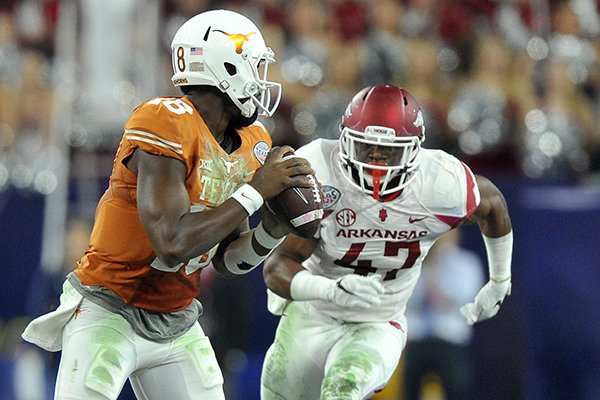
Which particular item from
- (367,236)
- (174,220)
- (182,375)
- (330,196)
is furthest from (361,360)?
(174,220)

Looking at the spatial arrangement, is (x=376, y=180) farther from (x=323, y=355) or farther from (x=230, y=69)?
(x=230, y=69)

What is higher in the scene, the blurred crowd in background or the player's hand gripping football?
the player's hand gripping football

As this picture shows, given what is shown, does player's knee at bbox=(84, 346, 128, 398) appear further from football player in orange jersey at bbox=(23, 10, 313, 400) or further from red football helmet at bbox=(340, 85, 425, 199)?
red football helmet at bbox=(340, 85, 425, 199)

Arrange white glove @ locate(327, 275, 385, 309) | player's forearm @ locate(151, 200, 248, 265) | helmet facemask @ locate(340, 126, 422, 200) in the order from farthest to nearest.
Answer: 1. helmet facemask @ locate(340, 126, 422, 200)
2. white glove @ locate(327, 275, 385, 309)
3. player's forearm @ locate(151, 200, 248, 265)

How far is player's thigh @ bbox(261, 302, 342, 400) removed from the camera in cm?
456

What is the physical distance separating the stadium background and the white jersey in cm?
231

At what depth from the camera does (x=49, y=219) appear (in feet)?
23.4

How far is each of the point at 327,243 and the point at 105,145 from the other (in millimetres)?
3301

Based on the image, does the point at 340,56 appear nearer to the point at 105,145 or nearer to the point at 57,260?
the point at 105,145

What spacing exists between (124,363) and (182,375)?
26cm

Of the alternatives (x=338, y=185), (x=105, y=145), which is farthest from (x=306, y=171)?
(x=105, y=145)

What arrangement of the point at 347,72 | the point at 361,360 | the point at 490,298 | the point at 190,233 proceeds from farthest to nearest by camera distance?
the point at 347,72 < the point at 490,298 < the point at 361,360 < the point at 190,233

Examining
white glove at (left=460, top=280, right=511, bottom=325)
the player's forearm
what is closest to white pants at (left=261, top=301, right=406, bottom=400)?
white glove at (left=460, top=280, right=511, bottom=325)

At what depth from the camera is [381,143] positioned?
434 cm
